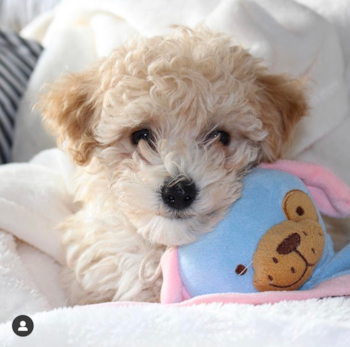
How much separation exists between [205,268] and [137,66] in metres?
0.84

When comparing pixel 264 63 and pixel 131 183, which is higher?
pixel 264 63

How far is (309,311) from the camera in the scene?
175 centimetres

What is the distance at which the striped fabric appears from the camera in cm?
362

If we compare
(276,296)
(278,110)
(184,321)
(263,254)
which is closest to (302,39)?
(278,110)

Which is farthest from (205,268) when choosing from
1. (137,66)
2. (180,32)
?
(180,32)

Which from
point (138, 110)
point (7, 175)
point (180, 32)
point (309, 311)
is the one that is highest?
point (180, 32)

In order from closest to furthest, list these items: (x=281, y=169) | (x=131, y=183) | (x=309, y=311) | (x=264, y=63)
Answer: (x=309, y=311) → (x=131, y=183) → (x=281, y=169) → (x=264, y=63)

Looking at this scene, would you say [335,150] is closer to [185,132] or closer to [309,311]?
[185,132]

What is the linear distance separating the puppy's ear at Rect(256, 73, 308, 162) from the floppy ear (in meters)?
0.07

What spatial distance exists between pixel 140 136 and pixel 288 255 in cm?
77

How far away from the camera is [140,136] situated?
2.24m

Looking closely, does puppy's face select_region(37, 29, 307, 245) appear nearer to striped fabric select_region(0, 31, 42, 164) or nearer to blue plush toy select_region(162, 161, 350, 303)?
blue plush toy select_region(162, 161, 350, 303)

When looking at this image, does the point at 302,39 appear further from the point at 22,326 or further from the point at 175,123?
the point at 22,326

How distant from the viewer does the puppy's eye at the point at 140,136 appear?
2.22m
